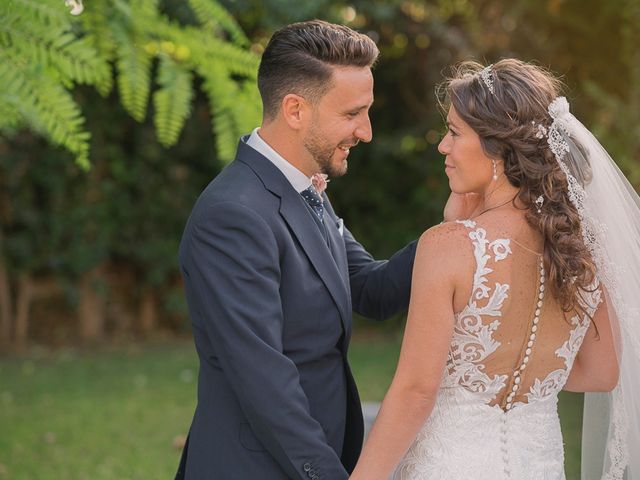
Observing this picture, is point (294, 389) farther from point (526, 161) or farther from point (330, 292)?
point (526, 161)

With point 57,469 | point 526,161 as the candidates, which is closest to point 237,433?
point 526,161

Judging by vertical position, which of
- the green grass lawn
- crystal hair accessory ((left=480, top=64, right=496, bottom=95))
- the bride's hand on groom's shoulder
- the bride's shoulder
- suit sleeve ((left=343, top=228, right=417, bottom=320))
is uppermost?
crystal hair accessory ((left=480, top=64, right=496, bottom=95))

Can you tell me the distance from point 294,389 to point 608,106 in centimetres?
594

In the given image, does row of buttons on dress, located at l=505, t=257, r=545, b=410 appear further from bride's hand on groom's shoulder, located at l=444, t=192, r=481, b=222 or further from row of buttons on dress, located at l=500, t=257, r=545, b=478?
bride's hand on groom's shoulder, located at l=444, t=192, r=481, b=222

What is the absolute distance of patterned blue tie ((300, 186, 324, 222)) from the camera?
2.74 meters

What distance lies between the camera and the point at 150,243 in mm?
10266

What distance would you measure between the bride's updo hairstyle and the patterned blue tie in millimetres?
507

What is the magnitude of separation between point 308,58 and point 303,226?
47 centimetres

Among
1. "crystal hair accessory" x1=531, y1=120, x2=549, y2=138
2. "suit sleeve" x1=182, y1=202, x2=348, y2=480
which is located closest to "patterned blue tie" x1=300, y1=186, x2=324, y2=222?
"suit sleeve" x1=182, y1=202, x2=348, y2=480

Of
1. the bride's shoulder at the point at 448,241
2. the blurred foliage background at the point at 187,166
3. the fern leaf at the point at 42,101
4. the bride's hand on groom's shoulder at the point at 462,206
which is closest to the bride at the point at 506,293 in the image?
the bride's shoulder at the point at 448,241

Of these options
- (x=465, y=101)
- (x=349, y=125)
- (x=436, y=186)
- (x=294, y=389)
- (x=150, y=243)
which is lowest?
(x=150, y=243)

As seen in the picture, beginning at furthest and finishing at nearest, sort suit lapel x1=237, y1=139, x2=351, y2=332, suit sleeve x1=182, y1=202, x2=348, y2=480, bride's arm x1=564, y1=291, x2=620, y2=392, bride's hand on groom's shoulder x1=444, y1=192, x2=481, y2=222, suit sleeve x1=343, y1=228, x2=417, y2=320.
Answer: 1. suit sleeve x1=343, y1=228, x2=417, y2=320
2. bride's hand on groom's shoulder x1=444, y1=192, x2=481, y2=222
3. bride's arm x1=564, y1=291, x2=620, y2=392
4. suit lapel x1=237, y1=139, x2=351, y2=332
5. suit sleeve x1=182, y1=202, x2=348, y2=480

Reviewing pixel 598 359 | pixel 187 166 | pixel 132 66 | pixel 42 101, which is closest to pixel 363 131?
pixel 598 359

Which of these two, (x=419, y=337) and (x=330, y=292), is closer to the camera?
(x=419, y=337)
